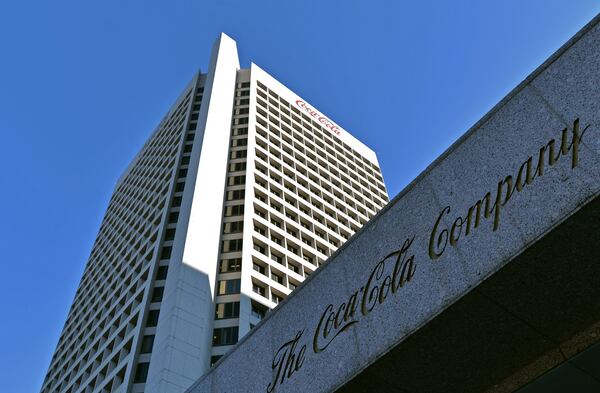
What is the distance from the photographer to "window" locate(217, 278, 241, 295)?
1200 inches

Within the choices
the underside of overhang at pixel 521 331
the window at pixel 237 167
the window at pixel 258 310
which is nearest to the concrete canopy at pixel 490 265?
the underside of overhang at pixel 521 331

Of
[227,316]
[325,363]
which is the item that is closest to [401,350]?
[325,363]

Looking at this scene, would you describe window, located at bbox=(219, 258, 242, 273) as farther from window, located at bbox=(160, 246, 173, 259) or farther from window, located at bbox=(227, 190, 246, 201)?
window, located at bbox=(227, 190, 246, 201)

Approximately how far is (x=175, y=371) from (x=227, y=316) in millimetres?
5036

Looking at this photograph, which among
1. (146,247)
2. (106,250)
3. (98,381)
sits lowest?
(98,381)

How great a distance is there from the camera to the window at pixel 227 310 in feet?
94.8

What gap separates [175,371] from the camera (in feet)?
79.8

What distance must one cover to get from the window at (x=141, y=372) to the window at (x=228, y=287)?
17.5 feet

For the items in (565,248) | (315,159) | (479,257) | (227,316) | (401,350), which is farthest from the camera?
(315,159)

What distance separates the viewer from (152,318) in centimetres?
3061

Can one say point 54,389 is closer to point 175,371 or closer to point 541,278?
point 175,371

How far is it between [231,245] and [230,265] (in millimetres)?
1984

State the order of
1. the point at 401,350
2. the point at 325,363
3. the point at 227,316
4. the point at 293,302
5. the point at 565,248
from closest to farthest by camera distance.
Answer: the point at 565,248, the point at 401,350, the point at 325,363, the point at 293,302, the point at 227,316

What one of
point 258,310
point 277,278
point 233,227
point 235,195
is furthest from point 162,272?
point 235,195
